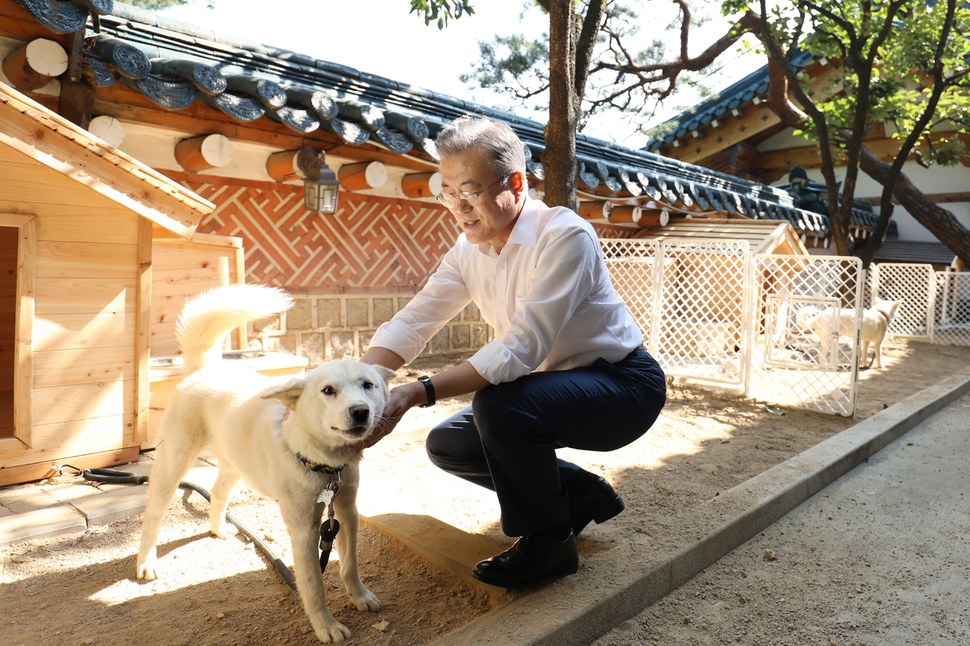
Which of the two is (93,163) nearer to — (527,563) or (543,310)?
(543,310)

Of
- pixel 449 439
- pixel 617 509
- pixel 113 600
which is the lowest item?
pixel 113 600

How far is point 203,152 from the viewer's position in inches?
202

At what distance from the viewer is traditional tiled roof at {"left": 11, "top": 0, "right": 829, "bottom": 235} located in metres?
4.34

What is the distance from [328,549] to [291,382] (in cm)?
58

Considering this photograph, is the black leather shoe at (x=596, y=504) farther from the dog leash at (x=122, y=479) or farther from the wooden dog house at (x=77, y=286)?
the wooden dog house at (x=77, y=286)

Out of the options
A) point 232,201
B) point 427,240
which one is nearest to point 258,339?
point 232,201

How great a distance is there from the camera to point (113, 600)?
2.36 metres

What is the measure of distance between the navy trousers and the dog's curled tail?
103 cm

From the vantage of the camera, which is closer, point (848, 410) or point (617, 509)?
point (617, 509)

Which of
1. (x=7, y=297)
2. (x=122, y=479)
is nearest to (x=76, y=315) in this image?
(x=122, y=479)

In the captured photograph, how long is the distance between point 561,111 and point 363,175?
2076 millimetres

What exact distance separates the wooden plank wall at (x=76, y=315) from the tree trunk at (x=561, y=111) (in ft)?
10.3

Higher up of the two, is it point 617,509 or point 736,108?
point 736,108

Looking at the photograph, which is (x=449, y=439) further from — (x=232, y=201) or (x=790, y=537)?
(x=232, y=201)
